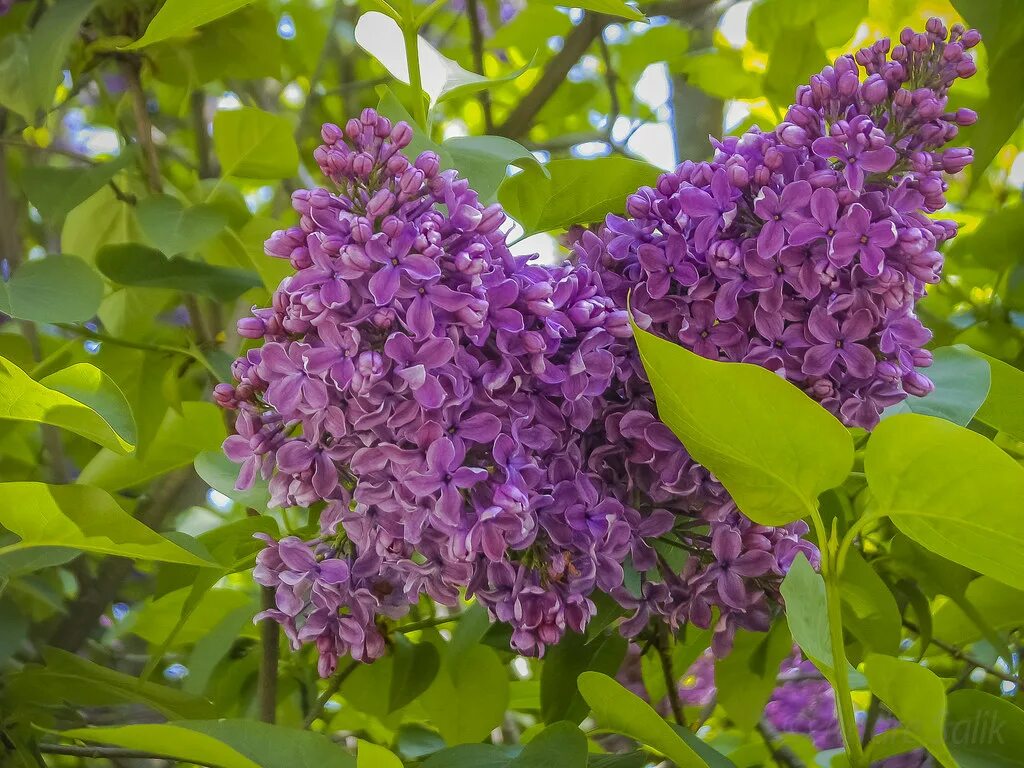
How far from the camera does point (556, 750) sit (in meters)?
0.56

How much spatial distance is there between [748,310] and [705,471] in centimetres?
9

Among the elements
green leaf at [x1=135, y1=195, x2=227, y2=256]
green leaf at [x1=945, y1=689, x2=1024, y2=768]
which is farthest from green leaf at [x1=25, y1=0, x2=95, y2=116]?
green leaf at [x1=945, y1=689, x2=1024, y2=768]

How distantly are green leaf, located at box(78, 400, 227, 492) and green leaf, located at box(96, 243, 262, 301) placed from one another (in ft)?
0.35

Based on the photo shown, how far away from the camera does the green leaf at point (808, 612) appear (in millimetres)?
449

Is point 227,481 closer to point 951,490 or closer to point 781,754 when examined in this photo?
point 951,490

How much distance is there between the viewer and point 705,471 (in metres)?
0.54

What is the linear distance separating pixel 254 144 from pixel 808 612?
0.70 m

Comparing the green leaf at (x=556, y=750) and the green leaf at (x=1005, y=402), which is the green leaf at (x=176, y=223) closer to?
the green leaf at (x=556, y=750)

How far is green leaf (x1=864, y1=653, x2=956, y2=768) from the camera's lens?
0.43 m

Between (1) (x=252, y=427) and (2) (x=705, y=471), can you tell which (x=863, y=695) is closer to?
(2) (x=705, y=471)

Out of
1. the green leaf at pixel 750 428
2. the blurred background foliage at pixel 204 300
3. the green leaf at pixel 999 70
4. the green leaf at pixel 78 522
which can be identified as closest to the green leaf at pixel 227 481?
the blurred background foliage at pixel 204 300

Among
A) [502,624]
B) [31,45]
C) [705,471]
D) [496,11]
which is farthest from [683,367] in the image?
[496,11]

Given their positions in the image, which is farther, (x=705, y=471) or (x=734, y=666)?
(x=734, y=666)

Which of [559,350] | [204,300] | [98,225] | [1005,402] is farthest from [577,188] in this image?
[204,300]
